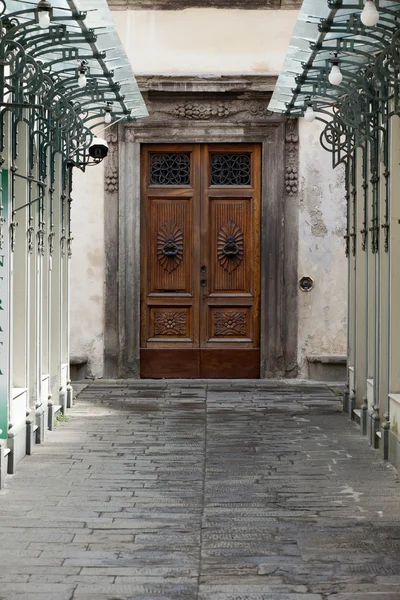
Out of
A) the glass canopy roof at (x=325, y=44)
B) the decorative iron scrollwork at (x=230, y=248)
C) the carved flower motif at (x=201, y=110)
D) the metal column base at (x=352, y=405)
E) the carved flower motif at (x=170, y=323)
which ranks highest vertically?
the carved flower motif at (x=201, y=110)

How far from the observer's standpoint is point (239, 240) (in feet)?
49.7

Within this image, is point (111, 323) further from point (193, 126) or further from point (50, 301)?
point (50, 301)

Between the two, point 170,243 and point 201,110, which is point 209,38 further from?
point 170,243

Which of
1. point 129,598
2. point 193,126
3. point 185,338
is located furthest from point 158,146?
point 129,598

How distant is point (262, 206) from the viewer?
15016 millimetres

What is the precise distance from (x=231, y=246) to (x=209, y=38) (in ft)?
9.32

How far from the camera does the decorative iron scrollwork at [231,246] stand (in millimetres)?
15133

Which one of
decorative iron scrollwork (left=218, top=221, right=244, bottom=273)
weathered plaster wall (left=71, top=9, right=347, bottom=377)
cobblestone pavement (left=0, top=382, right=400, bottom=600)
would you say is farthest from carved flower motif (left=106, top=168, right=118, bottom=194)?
cobblestone pavement (left=0, top=382, right=400, bottom=600)

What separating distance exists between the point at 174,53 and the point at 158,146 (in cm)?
127

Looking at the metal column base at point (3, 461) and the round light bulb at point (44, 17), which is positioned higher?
the round light bulb at point (44, 17)

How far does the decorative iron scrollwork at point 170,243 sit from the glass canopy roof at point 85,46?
10.6 feet

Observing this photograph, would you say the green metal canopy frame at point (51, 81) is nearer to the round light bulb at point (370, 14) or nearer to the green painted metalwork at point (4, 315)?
the green painted metalwork at point (4, 315)

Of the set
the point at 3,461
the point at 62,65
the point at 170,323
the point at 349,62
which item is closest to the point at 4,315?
the point at 3,461

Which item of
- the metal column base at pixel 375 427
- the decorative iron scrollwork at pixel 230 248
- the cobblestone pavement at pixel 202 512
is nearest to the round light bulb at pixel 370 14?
the cobblestone pavement at pixel 202 512
